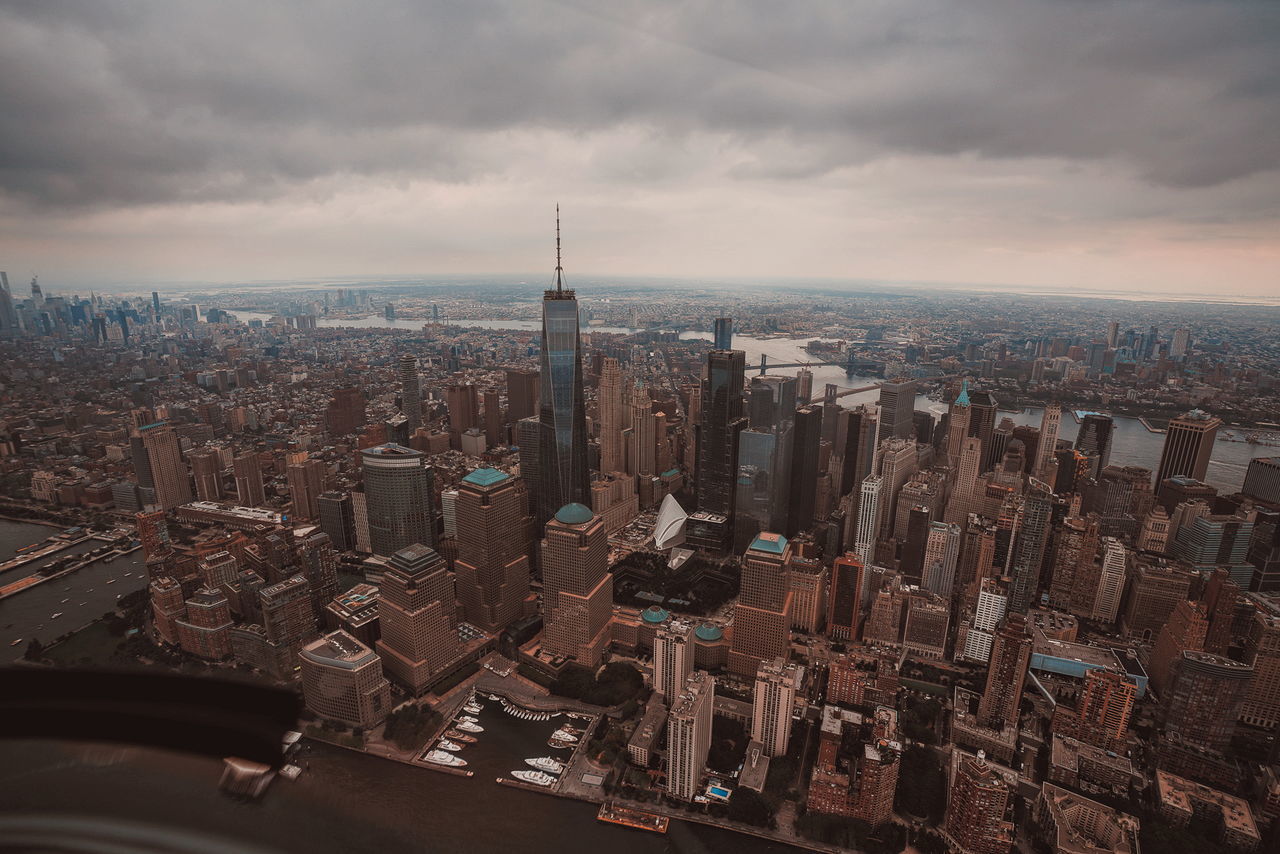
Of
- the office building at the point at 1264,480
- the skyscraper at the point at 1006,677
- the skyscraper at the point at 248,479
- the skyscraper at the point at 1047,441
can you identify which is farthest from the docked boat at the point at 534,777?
the office building at the point at 1264,480

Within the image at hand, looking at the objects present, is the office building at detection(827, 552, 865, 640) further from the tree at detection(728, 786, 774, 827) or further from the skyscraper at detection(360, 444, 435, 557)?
the skyscraper at detection(360, 444, 435, 557)

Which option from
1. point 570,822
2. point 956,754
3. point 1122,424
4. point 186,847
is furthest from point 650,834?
point 1122,424

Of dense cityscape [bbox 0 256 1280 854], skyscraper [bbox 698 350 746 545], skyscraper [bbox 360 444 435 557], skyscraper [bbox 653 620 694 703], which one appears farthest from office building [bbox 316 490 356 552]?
skyscraper [bbox 653 620 694 703]

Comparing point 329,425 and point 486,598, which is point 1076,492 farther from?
point 329,425

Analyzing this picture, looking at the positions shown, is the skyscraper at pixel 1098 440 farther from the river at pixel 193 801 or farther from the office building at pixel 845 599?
the river at pixel 193 801

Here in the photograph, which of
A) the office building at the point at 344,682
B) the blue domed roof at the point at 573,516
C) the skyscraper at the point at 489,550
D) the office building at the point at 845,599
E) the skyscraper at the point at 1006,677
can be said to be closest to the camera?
the office building at the point at 344,682
